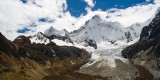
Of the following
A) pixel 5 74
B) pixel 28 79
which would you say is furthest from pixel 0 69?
pixel 28 79

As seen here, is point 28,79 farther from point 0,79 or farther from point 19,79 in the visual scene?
point 0,79

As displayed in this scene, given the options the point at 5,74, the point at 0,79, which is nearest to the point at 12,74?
the point at 5,74

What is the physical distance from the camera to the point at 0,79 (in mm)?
146375

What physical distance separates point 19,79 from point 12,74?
11.0 metres

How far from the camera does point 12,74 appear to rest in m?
166

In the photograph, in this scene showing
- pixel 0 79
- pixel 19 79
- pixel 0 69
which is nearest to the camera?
pixel 0 79

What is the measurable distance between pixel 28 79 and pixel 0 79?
1816 centimetres

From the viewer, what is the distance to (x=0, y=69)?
555ft

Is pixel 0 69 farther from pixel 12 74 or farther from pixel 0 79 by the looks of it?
pixel 0 79

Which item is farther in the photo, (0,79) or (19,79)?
(19,79)

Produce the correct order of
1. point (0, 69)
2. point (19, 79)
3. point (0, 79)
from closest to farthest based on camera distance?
point (0, 79), point (19, 79), point (0, 69)

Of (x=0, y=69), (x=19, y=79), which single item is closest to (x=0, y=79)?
(x=19, y=79)

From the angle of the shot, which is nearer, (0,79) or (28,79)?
(0,79)

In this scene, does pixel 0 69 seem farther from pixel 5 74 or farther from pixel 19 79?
pixel 19 79
